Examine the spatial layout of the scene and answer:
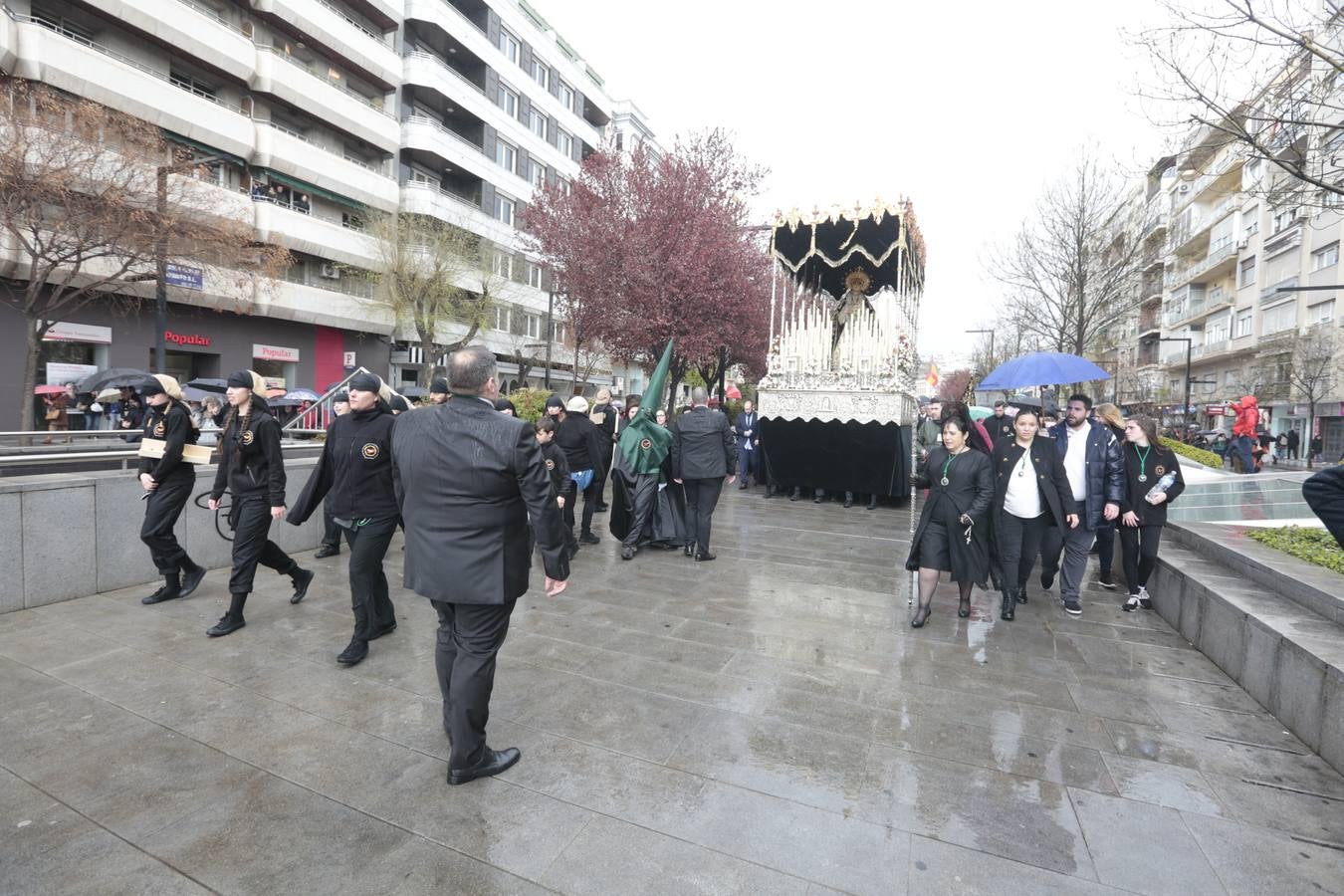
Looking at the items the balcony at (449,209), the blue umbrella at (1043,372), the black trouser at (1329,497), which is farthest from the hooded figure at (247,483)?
the balcony at (449,209)

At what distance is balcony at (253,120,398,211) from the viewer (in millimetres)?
22984

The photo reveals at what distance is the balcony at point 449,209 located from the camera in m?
28.5

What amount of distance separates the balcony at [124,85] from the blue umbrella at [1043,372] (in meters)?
22.4

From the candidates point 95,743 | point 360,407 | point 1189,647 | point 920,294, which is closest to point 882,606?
point 1189,647

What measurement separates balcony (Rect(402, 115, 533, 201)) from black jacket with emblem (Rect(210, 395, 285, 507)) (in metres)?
28.3

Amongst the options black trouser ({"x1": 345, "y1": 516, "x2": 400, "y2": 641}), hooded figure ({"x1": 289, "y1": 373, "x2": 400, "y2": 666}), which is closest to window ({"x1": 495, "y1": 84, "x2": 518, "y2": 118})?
hooded figure ({"x1": 289, "y1": 373, "x2": 400, "y2": 666})

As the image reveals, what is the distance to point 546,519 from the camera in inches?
116

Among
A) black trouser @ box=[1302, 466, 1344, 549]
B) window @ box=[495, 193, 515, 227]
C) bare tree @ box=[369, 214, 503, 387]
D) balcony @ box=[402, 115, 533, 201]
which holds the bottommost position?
black trouser @ box=[1302, 466, 1344, 549]

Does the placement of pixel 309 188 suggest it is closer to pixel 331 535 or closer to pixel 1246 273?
pixel 331 535

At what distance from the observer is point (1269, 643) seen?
12.7ft

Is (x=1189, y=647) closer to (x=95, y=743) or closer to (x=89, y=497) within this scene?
(x=95, y=743)

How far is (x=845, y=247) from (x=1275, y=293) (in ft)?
111

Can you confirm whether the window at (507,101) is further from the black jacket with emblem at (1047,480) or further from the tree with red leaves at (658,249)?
the black jacket with emblem at (1047,480)

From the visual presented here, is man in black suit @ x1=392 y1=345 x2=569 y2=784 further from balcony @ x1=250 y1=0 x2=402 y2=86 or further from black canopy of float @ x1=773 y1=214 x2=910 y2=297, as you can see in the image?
balcony @ x1=250 y1=0 x2=402 y2=86
